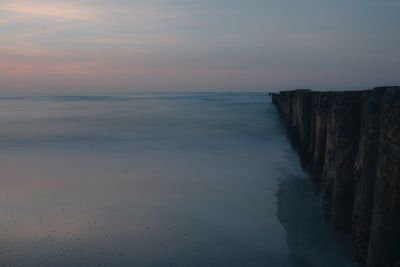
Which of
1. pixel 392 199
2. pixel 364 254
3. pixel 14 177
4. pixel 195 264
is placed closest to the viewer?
pixel 392 199

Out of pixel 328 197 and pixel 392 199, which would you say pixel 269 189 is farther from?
pixel 392 199

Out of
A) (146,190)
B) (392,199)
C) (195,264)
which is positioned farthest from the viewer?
(146,190)

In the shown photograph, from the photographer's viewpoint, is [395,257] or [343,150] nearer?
[395,257]

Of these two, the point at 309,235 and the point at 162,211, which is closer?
the point at 309,235

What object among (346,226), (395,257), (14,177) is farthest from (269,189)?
(14,177)

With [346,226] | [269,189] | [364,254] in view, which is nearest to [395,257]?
[364,254]

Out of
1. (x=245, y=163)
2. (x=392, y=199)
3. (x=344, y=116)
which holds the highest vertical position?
(x=344, y=116)

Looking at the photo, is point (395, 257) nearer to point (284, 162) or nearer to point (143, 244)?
point (143, 244)

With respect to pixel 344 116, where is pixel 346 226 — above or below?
below

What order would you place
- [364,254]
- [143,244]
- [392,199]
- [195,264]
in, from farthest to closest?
1. [143,244]
2. [195,264]
3. [364,254]
4. [392,199]
